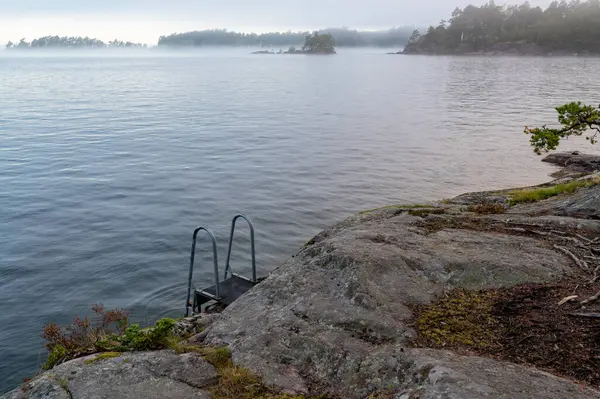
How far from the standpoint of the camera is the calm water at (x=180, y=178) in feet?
56.2

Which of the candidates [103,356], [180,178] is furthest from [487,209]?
[180,178]

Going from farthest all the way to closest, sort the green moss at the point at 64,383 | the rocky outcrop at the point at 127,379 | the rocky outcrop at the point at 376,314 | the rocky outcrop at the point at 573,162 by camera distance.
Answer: the rocky outcrop at the point at 573,162, the green moss at the point at 64,383, the rocky outcrop at the point at 127,379, the rocky outcrop at the point at 376,314

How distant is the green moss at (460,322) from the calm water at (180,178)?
991 cm

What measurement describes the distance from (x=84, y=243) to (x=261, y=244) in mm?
7160

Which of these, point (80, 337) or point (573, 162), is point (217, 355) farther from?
point (573, 162)

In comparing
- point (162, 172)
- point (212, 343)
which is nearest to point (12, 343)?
point (212, 343)

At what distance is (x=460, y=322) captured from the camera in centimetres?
681

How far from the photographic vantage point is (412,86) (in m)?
95.0

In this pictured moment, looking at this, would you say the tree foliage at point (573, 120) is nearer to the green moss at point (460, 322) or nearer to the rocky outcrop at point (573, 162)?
the green moss at point (460, 322)

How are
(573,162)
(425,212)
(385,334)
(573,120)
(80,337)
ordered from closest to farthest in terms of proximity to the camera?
1. (385,334)
2. (80,337)
3. (573,120)
4. (425,212)
5. (573,162)

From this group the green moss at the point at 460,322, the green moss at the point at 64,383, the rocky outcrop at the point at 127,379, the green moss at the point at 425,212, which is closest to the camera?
the rocky outcrop at the point at 127,379

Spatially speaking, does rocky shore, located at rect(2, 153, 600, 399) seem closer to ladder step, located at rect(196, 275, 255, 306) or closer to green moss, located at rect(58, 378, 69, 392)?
green moss, located at rect(58, 378, 69, 392)

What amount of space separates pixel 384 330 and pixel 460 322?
41.6 inches

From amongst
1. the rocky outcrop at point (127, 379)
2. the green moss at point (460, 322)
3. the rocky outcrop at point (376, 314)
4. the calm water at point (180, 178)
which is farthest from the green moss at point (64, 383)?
the calm water at point (180, 178)
